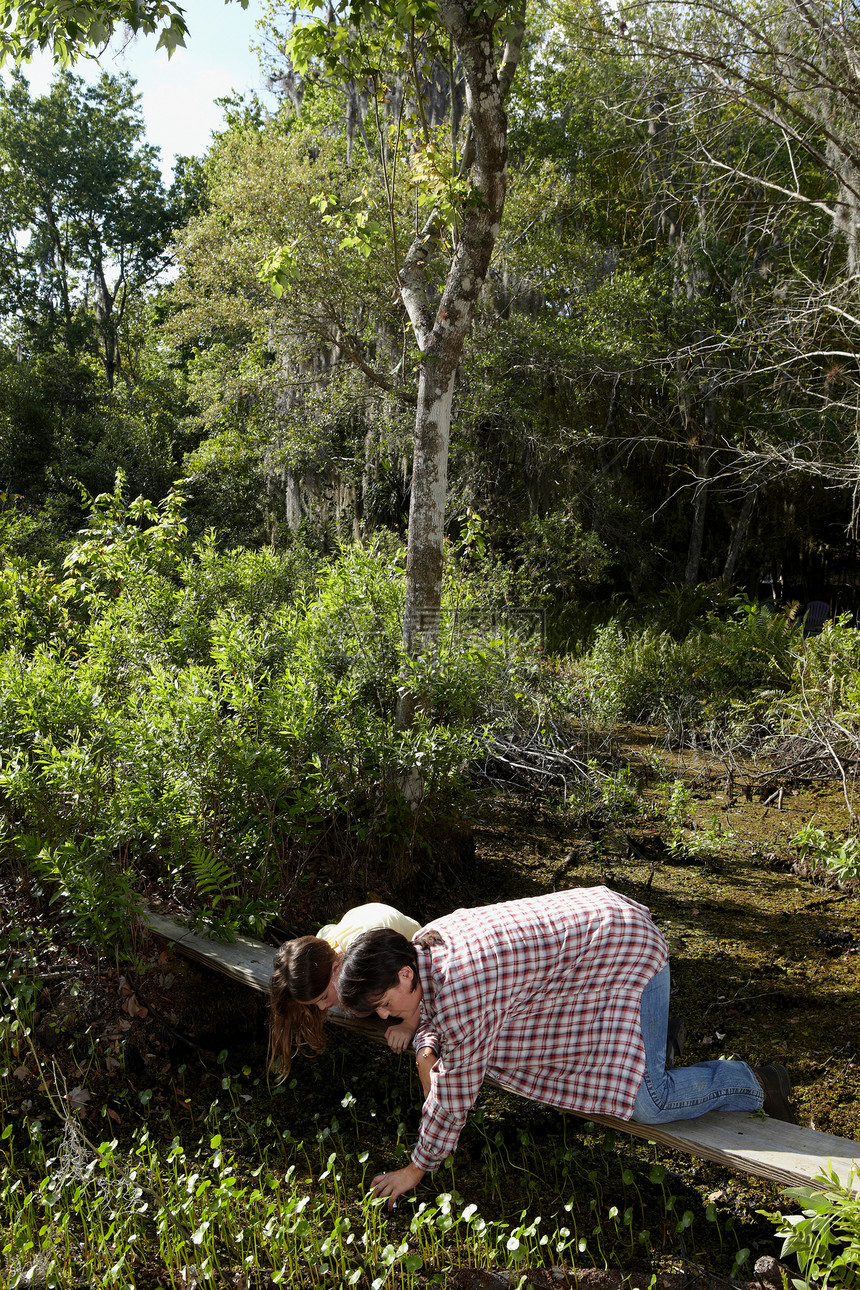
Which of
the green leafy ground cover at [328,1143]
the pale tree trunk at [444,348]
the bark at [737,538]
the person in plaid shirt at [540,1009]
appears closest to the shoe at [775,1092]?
the person in plaid shirt at [540,1009]

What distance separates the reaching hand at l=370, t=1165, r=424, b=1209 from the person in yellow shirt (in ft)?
0.71

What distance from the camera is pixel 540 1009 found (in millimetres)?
2721

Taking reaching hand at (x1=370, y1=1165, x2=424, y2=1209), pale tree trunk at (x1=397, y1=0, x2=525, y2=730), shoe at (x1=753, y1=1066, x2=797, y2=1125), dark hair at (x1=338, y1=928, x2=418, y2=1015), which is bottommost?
reaching hand at (x1=370, y1=1165, x2=424, y2=1209)

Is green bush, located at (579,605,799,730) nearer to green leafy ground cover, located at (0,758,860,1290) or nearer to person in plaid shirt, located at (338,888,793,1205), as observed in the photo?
green leafy ground cover, located at (0,758,860,1290)

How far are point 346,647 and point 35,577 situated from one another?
394 centimetres

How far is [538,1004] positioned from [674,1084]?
50cm

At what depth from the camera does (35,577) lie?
7.39 m

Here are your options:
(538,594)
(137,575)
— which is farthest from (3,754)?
(538,594)

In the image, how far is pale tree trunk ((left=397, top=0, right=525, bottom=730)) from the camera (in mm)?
4852

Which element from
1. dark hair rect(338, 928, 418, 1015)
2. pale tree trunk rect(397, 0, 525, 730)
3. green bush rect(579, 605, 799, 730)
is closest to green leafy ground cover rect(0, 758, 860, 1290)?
dark hair rect(338, 928, 418, 1015)

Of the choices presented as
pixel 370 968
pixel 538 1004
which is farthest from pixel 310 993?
pixel 538 1004

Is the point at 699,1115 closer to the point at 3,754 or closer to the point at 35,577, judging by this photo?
the point at 3,754

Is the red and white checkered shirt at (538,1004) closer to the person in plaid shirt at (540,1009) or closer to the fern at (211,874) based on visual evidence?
the person in plaid shirt at (540,1009)

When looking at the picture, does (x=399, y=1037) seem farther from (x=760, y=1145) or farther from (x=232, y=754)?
(x=232, y=754)
